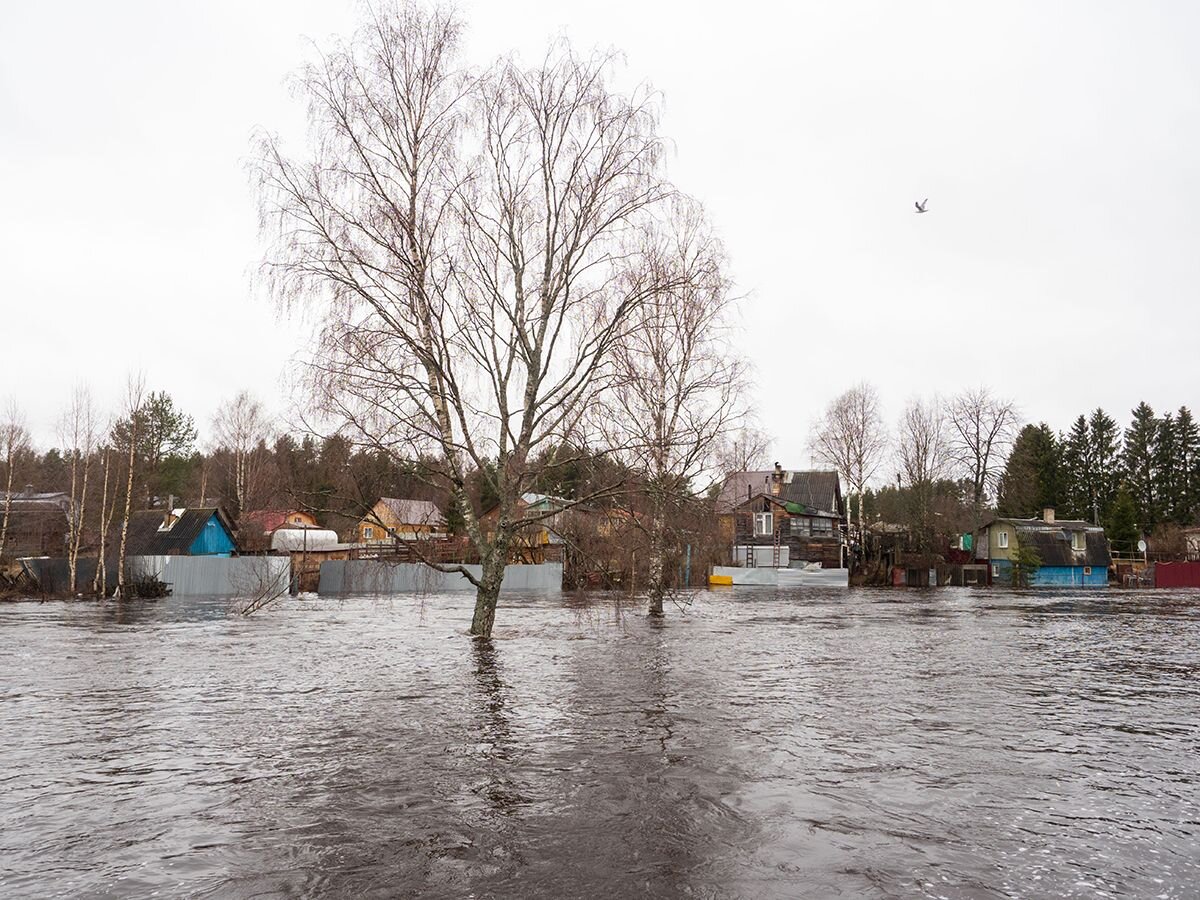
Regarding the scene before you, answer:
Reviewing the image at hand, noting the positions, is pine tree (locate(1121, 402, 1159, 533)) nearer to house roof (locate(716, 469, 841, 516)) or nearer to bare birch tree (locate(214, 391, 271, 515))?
house roof (locate(716, 469, 841, 516))

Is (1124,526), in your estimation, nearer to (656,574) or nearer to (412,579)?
(412,579)

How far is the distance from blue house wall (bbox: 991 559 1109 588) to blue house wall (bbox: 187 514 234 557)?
63253mm

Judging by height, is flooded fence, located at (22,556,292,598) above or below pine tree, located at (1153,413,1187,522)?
below

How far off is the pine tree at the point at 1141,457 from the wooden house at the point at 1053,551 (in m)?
32.1

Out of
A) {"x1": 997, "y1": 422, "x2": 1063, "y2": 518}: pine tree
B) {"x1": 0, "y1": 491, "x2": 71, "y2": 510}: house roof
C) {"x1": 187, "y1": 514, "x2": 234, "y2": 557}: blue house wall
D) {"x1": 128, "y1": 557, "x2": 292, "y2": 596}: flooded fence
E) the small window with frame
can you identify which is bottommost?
{"x1": 128, "y1": 557, "x2": 292, "y2": 596}: flooded fence

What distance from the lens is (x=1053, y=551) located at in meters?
77.8

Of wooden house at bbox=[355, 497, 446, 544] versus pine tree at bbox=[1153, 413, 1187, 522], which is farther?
pine tree at bbox=[1153, 413, 1187, 522]

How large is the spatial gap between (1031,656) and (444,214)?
16.9 meters

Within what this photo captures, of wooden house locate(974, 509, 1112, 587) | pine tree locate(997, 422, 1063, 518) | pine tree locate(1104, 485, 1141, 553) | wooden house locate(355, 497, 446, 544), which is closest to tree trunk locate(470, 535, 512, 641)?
wooden house locate(355, 497, 446, 544)

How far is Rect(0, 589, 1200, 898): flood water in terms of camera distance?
5.93 m

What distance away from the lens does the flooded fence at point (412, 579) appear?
5072cm

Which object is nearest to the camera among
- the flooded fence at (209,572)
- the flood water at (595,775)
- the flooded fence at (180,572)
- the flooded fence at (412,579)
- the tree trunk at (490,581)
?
the flood water at (595,775)

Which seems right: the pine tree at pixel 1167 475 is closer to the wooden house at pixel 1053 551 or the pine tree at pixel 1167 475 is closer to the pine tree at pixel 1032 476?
the pine tree at pixel 1032 476

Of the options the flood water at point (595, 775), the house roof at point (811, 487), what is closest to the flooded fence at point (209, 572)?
the flood water at point (595, 775)
